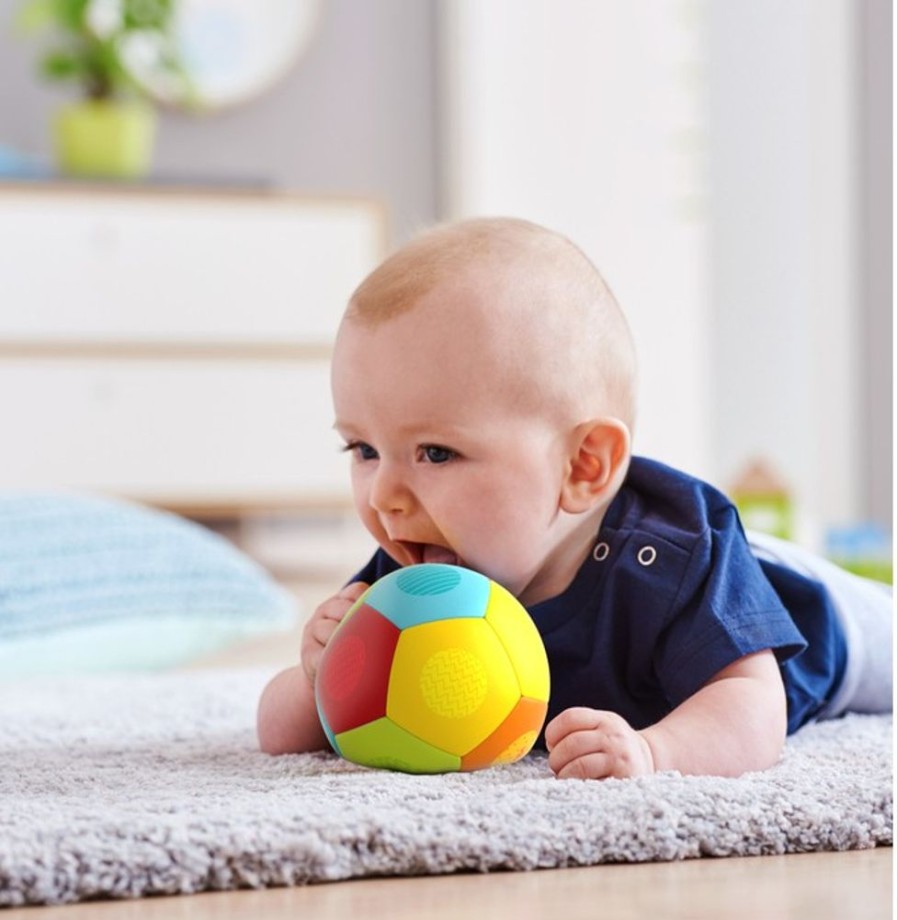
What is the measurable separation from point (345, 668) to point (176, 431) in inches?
97.1

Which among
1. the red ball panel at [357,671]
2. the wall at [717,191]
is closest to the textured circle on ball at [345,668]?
the red ball panel at [357,671]

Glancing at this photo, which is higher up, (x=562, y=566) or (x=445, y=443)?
(x=445, y=443)

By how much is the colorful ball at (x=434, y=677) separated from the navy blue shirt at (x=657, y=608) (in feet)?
0.30

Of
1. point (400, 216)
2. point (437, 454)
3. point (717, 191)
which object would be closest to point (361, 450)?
point (437, 454)

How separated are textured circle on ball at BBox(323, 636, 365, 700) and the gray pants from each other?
39cm

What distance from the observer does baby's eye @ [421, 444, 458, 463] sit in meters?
1.04

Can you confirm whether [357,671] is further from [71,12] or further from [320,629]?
[71,12]

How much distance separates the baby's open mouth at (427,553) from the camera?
1.08m

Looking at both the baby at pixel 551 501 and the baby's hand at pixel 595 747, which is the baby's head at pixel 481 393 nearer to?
the baby at pixel 551 501

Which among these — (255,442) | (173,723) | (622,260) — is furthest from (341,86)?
(173,723)

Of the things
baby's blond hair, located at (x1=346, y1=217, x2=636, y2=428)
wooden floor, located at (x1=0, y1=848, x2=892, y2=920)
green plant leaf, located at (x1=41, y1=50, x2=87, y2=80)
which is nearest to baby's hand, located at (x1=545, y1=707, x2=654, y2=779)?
wooden floor, located at (x1=0, y1=848, x2=892, y2=920)

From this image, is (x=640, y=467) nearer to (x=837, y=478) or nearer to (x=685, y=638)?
(x=685, y=638)

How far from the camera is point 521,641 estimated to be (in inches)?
38.3

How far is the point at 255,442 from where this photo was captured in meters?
3.40
